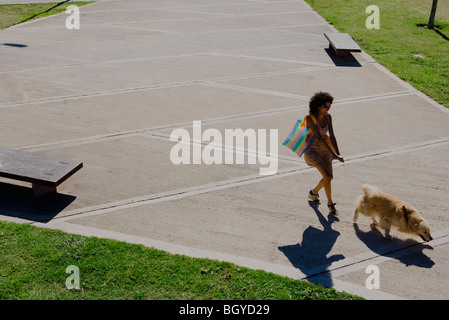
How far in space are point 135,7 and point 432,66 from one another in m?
13.8

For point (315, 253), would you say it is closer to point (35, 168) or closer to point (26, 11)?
point (35, 168)

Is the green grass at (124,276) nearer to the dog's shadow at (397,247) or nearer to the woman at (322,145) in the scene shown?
the dog's shadow at (397,247)

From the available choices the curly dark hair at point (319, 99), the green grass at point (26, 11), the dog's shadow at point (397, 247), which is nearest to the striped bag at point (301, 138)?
the curly dark hair at point (319, 99)

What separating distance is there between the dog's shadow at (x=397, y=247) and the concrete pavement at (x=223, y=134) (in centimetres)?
2

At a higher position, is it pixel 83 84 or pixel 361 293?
pixel 83 84

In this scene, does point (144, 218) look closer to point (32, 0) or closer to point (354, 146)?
point (354, 146)

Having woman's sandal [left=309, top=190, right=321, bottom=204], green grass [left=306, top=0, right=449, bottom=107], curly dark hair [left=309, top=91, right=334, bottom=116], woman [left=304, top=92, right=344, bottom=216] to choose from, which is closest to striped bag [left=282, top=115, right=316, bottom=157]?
woman [left=304, top=92, right=344, bottom=216]

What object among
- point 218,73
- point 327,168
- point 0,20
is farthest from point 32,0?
point 327,168

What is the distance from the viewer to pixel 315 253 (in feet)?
19.4

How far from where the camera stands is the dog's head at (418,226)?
5891 millimetres

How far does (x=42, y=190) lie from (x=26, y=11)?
16.2 m

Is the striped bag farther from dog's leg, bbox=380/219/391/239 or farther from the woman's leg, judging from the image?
dog's leg, bbox=380/219/391/239

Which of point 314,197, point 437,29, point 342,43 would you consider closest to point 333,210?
point 314,197
